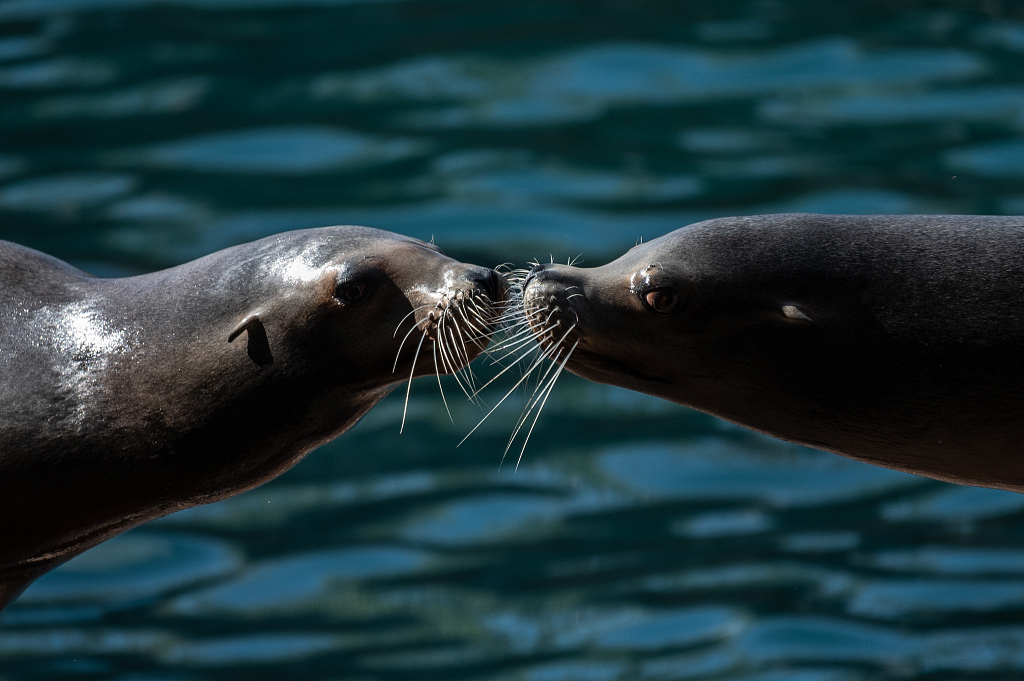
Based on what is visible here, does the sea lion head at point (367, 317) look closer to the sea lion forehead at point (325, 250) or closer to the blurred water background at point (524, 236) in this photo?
the sea lion forehead at point (325, 250)

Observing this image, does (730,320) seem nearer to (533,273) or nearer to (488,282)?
(533,273)

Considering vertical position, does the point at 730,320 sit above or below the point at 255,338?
below

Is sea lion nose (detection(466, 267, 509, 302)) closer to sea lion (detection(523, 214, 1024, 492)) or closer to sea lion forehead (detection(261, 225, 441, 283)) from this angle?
sea lion (detection(523, 214, 1024, 492))

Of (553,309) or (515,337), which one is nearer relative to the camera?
(553,309)

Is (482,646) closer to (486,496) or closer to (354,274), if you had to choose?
(486,496)

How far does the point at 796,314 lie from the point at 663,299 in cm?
46

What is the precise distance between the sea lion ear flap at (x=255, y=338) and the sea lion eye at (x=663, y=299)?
4.43ft

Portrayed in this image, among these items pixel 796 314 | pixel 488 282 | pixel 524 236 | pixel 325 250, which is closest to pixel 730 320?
pixel 796 314

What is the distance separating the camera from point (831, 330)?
4219 millimetres

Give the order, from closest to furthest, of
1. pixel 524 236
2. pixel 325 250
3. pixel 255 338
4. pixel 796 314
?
1. pixel 796 314
2. pixel 255 338
3. pixel 325 250
4. pixel 524 236

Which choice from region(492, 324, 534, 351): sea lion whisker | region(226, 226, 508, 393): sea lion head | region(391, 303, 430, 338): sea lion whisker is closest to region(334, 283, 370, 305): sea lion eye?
region(226, 226, 508, 393): sea lion head

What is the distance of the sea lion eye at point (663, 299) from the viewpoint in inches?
168

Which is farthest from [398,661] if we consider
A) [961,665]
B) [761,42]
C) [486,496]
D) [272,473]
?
[761,42]

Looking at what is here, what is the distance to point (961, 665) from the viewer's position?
29.0 ft
